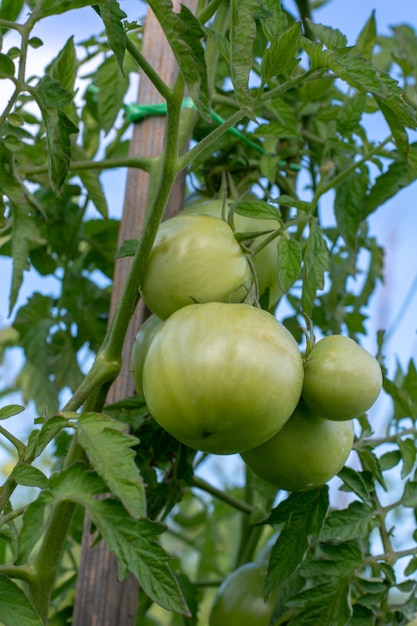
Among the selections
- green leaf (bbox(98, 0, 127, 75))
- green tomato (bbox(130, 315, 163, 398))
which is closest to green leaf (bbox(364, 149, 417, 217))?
green tomato (bbox(130, 315, 163, 398))

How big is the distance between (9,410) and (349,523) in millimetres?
372

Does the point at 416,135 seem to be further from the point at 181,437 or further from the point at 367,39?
the point at 181,437

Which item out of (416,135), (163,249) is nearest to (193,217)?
(163,249)

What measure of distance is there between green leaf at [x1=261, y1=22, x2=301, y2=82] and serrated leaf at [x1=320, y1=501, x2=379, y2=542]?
0.43 metres

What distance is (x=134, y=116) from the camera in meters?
1.08

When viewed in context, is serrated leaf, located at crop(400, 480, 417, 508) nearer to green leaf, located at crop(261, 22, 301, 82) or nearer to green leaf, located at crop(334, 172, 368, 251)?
green leaf, located at crop(334, 172, 368, 251)

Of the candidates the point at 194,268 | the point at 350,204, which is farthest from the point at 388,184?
the point at 194,268

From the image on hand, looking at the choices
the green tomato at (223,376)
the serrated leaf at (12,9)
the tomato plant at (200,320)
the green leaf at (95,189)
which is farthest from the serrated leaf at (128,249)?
the serrated leaf at (12,9)

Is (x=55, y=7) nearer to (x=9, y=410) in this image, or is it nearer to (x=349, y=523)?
(x=9, y=410)

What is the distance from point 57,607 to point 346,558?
0.45 metres

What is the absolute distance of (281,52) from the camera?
67 centimetres

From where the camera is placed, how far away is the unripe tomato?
73 cm

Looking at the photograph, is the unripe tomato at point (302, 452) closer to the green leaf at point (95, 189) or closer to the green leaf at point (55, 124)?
the green leaf at point (55, 124)

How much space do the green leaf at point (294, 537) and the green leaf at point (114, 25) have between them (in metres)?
0.45
